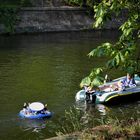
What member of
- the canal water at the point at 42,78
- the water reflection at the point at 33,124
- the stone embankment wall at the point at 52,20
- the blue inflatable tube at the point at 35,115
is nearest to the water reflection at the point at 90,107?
the canal water at the point at 42,78

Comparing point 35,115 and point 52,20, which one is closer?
point 35,115

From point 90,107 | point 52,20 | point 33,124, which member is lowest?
point 52,20

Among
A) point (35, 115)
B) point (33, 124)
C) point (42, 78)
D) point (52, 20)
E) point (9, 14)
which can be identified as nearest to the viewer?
point (33, 124)

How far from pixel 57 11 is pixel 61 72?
3057 centimetres

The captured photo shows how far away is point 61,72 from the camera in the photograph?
29078mm

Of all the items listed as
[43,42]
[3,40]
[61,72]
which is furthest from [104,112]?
[3,40]

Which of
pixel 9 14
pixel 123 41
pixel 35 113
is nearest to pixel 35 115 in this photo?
pixel 35 113

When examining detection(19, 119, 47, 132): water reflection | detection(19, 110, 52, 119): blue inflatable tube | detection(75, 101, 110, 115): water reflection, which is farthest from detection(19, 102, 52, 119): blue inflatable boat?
detection(75, 101, 110, 115): water reflection

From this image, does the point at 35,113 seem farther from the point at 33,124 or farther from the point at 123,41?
the point at 123,41

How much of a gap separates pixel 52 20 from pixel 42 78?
30.3 m

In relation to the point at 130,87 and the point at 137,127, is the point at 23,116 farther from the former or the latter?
the point at 137,127

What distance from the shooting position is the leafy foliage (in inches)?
305

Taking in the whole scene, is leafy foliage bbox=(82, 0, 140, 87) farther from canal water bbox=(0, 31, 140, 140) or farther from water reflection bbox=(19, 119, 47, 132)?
water reflection bbox=(19, 119, 47, 132)

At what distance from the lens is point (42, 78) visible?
90.8 feet
